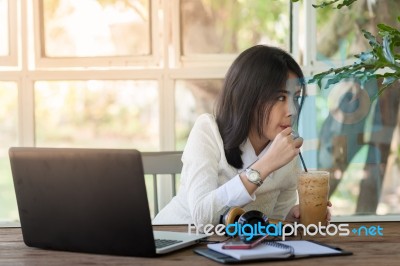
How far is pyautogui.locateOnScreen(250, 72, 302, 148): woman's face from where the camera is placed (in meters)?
2.25

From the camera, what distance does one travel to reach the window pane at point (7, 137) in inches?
130

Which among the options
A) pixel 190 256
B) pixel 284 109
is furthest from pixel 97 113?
pixel 190 256

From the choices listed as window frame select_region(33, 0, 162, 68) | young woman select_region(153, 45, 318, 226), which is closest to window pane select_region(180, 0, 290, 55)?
window frame select_region(33, 0, 162, 68)

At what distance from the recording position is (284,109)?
7.41 feet

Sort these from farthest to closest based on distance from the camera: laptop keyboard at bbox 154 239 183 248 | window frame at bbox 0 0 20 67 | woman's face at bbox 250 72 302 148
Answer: window frame at bbox 0 0 20 67, woman's face at bbox 250 72 302 148, laptop keyboard at bbox 154 239 183 248

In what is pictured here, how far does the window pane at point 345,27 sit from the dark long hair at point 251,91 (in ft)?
3.37

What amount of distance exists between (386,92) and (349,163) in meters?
0.36

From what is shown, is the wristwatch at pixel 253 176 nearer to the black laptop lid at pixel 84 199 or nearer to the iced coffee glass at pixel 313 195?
the iced coffee glass at pixel 313 195

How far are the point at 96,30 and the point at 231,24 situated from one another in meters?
0.60

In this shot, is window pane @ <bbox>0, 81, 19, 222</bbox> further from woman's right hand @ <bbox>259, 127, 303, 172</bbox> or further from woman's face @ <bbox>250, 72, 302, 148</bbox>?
woman's right hand @ <bbox>259, 127, 303, 172</bbox>

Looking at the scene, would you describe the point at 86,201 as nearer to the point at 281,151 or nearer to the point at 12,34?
the point at 281,151

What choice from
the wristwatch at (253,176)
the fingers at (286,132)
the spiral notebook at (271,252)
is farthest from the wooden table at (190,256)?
the fingers at (286,132)

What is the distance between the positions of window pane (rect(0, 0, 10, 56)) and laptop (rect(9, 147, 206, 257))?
5.64ft

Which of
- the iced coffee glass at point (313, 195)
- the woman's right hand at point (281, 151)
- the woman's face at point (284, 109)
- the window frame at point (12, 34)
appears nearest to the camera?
the iced coffee glass at point (313, 195)
